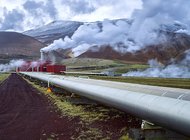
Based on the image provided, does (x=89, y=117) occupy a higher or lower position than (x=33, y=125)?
higher

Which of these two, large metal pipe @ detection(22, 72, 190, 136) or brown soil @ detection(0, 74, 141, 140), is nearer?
large metal pipe @ detection(22, 72, 190, 136)

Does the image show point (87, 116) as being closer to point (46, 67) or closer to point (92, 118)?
point (92, 118)

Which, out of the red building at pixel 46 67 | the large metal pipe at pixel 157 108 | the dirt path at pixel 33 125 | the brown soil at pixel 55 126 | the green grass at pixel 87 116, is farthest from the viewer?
the red building at pixel 46 67

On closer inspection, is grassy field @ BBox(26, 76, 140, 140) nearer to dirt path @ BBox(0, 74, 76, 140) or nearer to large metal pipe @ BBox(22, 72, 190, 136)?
dirt path @ BBox(0, 74, 76, 140)

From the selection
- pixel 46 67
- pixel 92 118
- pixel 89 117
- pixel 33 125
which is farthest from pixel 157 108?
pixel 46 67

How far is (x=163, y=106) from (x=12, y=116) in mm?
10062

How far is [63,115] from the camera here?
53.5ft

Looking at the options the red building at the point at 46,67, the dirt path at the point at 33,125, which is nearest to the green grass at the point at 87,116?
the dirt path at the point at 33,125

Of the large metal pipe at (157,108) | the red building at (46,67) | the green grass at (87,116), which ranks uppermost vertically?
the red building at (46,67)

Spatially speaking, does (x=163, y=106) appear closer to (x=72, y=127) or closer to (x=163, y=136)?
(x=163, y=136)

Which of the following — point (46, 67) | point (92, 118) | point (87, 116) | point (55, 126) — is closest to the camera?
point (55, 126)

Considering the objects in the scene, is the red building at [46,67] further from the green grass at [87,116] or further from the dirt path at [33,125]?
the dirt path at [33,125]

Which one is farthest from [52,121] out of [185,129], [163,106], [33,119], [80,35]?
[80,35]

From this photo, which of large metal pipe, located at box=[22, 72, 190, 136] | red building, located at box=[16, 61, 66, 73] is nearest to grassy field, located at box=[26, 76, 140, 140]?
large metal pipe, located at box=[22, 72, 190, 136]
